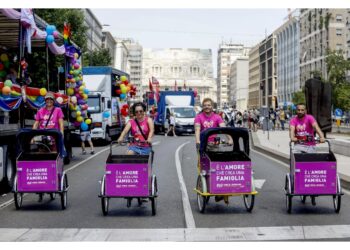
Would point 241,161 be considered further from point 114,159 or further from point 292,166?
point 114,159

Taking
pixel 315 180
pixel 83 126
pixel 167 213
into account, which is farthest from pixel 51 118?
pixel 83 126

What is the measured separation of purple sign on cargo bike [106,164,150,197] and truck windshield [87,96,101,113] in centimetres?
2071

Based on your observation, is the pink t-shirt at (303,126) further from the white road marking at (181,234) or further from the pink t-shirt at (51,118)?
the pink t-shirt at (51,118)

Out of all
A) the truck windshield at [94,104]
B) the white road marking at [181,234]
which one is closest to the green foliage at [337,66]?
the truck windshield at [94,104]

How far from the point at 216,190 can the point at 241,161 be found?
59cm

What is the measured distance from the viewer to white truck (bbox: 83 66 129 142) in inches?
1209

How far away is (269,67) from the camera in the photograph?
165m

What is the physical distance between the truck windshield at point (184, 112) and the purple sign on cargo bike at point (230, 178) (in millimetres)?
34952

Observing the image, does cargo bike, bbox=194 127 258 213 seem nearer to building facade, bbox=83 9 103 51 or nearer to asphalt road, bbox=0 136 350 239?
asphalt road, bbox=0 136 350 239

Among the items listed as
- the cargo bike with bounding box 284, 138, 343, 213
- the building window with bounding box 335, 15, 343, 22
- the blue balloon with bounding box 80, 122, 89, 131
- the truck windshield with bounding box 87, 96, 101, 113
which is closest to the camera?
the cargo bike with bounding box 284, 138, 343, 213

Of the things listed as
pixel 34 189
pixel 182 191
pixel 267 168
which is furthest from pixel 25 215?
pixel 267 168

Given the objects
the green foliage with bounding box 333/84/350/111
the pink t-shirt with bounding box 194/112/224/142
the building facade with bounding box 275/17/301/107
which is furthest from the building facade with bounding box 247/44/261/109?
the pink t-shirt with bounding box 194/112/224/142

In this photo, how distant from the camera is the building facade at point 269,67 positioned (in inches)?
6245
